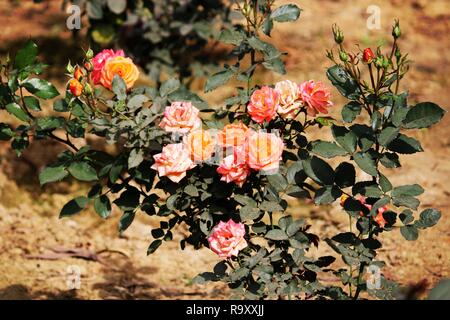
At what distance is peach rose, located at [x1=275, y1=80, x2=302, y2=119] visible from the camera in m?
2.08

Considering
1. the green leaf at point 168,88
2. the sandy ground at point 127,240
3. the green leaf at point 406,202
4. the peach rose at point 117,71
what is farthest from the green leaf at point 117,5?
the green leaf at point 406,202

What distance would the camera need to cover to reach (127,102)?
2.23 meters

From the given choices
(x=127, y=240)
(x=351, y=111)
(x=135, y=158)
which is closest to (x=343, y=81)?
(x=351, y=111)

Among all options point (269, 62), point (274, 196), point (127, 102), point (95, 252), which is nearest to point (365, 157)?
point (274, 196)

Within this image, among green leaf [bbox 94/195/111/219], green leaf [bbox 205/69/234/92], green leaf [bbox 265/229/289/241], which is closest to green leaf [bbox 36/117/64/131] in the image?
green leaf [bbox 94/195/111/219]

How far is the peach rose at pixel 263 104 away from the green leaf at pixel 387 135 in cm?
32

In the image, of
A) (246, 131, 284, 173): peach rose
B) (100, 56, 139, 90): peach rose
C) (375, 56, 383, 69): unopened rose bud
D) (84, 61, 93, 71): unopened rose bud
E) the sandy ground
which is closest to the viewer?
(375, 56, 383, 69): unopened rose bud

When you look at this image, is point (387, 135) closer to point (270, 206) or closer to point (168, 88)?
point (270, 206)

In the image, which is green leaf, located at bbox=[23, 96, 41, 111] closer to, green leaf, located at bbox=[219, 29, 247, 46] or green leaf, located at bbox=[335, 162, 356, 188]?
green leaf, located at bbox=[219, 29, 247, 46]

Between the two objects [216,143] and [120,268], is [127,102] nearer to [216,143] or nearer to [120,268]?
[216,143]

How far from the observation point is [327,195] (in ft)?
6.52

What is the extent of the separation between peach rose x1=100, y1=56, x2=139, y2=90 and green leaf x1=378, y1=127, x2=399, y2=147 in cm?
80

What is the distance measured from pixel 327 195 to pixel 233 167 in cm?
28
